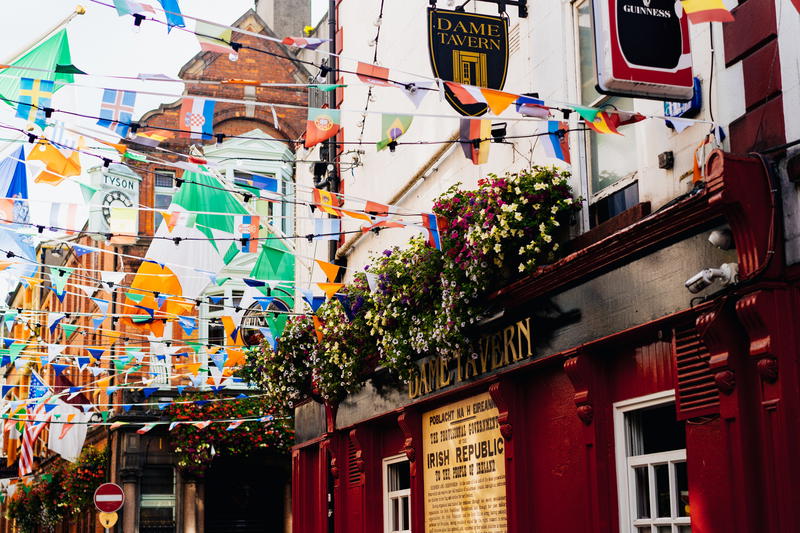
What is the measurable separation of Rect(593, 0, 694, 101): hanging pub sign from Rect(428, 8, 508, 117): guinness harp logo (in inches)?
94.0

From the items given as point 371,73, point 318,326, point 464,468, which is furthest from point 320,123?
point 318,326

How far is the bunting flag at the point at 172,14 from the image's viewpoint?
941 cm

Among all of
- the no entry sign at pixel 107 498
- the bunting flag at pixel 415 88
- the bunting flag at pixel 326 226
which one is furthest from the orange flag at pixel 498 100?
the no entry sign at pixel 107 498

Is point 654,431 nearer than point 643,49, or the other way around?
point 643,49

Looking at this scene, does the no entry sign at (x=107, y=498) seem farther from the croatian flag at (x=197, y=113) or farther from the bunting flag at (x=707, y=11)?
the bunting flag at (x=707, y=11)

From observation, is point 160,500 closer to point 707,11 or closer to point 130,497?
point 130,497

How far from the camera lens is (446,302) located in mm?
11484

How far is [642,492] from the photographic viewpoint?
9.15 m

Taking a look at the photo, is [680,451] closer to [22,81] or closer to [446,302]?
[446,302]

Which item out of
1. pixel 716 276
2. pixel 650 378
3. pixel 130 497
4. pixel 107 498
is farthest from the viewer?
pixel 130 497

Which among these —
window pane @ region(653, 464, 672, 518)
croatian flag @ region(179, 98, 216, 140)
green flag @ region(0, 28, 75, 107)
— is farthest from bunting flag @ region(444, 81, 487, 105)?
green flag @ region(0, 28, 75, 107)

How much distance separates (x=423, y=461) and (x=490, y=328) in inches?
116

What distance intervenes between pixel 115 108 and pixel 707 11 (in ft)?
20.2

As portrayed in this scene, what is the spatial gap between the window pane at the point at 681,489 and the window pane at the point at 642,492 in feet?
1.18
